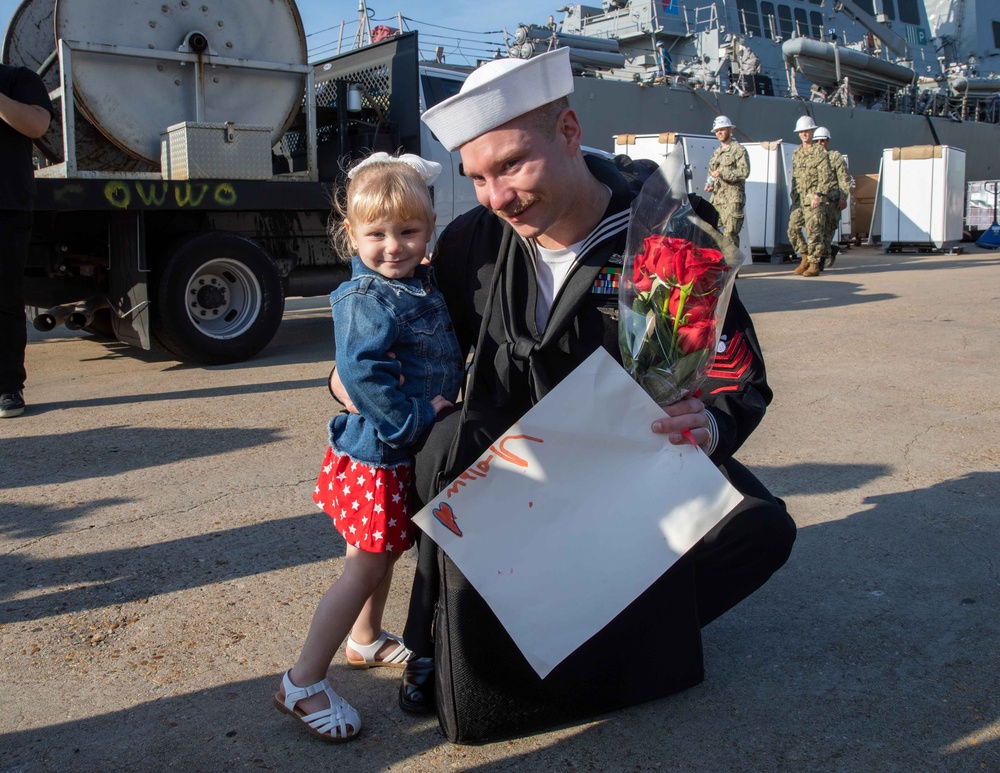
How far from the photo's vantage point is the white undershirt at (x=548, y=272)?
2303 millimetres

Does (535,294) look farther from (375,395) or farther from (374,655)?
(374,655)

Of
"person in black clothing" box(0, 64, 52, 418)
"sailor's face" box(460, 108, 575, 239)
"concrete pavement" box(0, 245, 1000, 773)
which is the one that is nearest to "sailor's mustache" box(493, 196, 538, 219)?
"sailor's face" box(460, 108, 575, 239)

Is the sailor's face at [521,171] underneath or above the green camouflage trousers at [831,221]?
underneath

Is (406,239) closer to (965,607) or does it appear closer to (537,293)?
(537,293)

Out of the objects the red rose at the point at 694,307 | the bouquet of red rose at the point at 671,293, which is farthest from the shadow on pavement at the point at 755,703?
the red rose at the point at 694,307

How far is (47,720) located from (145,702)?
224 millimetres

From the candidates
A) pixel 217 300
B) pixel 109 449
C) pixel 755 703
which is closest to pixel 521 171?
pixel 755 703

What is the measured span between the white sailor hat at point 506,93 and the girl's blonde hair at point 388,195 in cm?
19

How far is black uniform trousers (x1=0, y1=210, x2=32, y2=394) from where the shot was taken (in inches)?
193

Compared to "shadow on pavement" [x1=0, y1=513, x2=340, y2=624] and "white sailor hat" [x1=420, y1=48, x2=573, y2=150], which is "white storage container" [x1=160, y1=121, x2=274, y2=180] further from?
"white sailor hat" [x1=420, y1=48, x2=573, y2=150]

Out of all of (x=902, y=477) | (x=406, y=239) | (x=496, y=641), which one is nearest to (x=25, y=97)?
(x=406, y=239)

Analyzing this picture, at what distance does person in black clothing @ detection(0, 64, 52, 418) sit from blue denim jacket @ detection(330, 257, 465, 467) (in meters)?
3.32

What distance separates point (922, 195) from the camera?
1778 centimetres

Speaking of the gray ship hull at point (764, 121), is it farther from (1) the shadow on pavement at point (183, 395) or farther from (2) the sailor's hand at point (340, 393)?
(2) the sailor's hand at point (340, 393)
